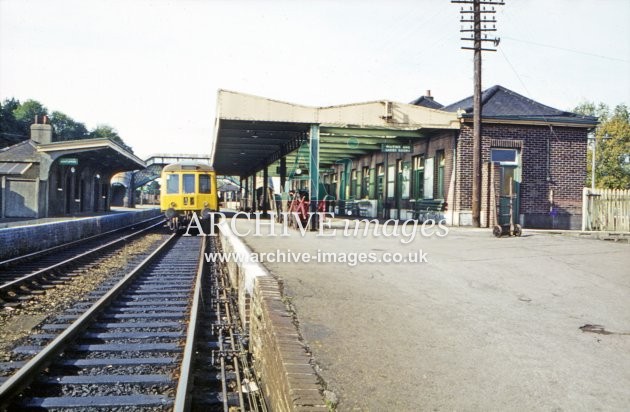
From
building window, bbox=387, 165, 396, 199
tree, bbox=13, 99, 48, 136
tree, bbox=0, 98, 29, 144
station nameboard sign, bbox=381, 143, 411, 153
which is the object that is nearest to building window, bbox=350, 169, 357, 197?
building window, bbox=387, 165, 396, 199

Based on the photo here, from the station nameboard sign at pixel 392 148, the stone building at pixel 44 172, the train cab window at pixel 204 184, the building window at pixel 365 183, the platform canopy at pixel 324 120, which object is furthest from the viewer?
the building window at pixel 365 183

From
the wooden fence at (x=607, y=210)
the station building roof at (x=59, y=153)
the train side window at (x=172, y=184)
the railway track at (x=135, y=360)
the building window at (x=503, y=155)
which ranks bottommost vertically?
the railway track at (x=135, y=360)

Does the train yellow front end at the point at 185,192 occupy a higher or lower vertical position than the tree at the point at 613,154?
lower

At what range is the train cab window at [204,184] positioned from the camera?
19625 mm

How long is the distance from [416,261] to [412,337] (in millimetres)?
4216

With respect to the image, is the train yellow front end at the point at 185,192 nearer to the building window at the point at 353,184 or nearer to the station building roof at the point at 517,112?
the station building roof at the point at 517,112

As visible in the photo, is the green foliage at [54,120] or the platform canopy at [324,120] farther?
the green foliage at [54,120]

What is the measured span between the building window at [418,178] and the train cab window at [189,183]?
9022mm

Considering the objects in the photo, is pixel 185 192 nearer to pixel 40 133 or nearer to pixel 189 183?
pixel 189 183

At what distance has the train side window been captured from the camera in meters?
19.4

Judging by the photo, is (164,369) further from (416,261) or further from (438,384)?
(416,261)

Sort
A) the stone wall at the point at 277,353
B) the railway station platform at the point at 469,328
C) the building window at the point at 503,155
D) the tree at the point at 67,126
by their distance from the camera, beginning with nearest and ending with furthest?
the stone wall at the point at 277,353, the railway station platform at the point at 469,328, the building window at the point at 503,155, the tree at the point at 67,126

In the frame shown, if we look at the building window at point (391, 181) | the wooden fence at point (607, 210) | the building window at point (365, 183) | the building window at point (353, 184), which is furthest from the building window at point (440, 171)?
the building window at point (353, 184)

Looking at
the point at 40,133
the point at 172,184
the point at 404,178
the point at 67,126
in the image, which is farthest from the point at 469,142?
the point at 67,126
